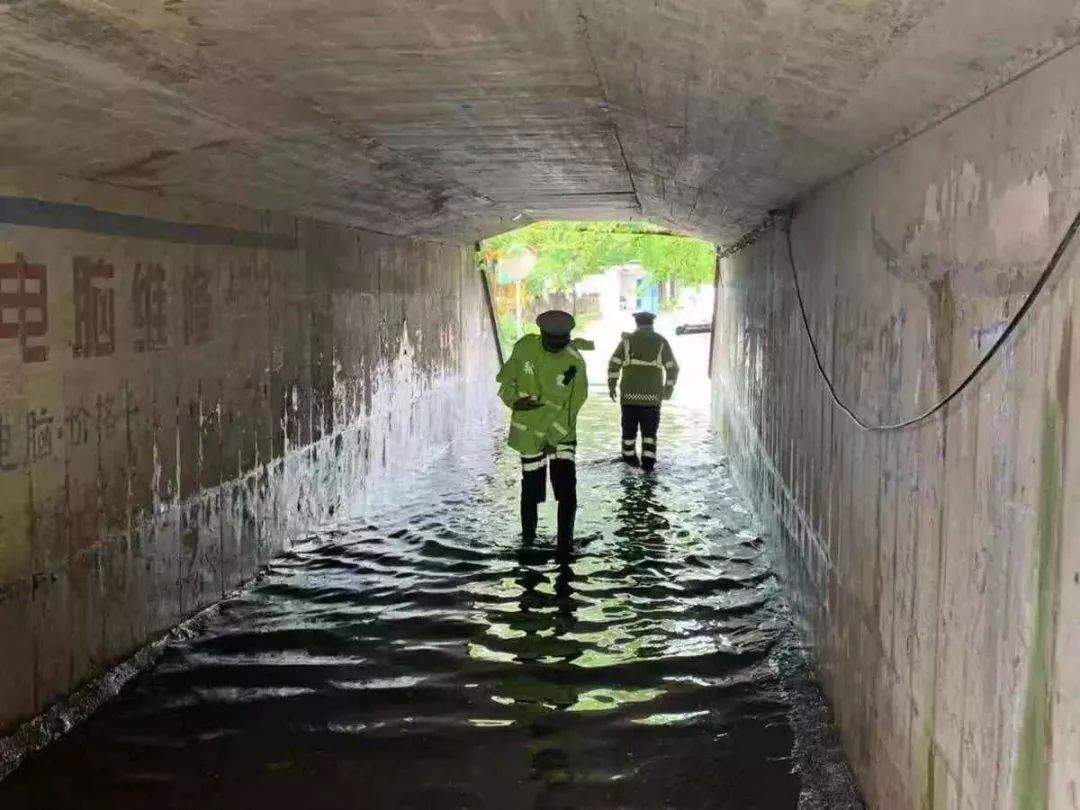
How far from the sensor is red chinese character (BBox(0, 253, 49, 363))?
5.00 metres

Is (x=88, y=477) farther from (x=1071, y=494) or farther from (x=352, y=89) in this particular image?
(x=1071, y=494)

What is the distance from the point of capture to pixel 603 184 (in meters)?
9.92

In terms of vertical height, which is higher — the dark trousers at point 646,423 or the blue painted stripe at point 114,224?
the blue painted stripe at point 114,224

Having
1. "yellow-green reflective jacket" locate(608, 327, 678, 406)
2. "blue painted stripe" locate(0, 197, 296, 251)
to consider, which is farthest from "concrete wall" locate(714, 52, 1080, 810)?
"yellow-green reflective jacket" locate(608, 327, 678, 406)

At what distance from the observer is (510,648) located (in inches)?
261

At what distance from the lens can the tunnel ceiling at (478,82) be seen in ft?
10.5

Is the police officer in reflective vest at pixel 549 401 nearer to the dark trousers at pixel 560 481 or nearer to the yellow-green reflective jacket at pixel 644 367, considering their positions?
the dark trousers at pixel 560 481

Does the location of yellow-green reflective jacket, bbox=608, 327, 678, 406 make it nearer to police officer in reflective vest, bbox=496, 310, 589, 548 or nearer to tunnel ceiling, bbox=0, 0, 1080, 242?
police officer in reflective vest, bbox=496, 310, 589, 548


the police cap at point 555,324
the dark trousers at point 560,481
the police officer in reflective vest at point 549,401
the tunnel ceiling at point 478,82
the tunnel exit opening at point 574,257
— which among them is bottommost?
the dark trousers at point 560,481

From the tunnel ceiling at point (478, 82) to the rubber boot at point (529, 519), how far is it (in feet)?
9.79

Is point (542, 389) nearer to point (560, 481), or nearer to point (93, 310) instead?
point (560, 481)

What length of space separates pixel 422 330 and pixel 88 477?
841cm

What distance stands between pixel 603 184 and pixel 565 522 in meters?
3.18

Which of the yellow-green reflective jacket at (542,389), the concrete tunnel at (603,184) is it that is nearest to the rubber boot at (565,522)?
the yellow-green reflective jacket at (542,389)
